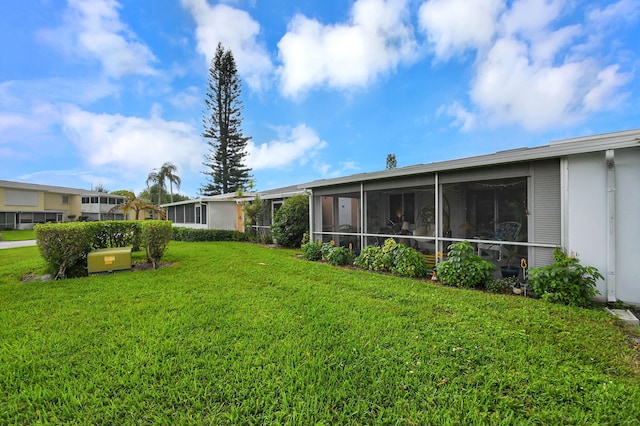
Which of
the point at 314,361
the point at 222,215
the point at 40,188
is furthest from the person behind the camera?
the point at 40,188

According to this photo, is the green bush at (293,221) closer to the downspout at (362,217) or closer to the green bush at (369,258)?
the downspout at (362,217)

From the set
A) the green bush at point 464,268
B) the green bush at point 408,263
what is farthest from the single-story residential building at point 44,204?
the green bush at point 464,268

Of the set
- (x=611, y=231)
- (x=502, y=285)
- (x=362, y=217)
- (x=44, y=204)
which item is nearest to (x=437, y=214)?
(x=502, y=285)

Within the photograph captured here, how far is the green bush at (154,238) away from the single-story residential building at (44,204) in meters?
29.6

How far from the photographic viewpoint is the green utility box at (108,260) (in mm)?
7332

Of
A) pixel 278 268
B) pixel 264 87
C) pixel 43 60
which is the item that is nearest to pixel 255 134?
pixel 264 87

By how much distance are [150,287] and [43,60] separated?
1071 centimetres

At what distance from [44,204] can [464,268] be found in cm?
4198

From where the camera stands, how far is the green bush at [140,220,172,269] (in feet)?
26.8

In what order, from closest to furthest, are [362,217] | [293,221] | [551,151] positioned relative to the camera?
1. [551,151]
2. [362,217]
3. [293,221]

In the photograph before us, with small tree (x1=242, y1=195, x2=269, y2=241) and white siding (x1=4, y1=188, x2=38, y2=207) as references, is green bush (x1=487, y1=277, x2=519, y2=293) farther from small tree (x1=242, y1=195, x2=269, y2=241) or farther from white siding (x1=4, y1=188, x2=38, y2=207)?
white siding (x1=4, y1=188, x2=38, y2=207)

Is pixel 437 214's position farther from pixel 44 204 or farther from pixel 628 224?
pixel 44 204

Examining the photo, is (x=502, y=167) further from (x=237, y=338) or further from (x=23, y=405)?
(x=23, y=405)

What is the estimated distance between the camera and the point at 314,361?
2.81m
